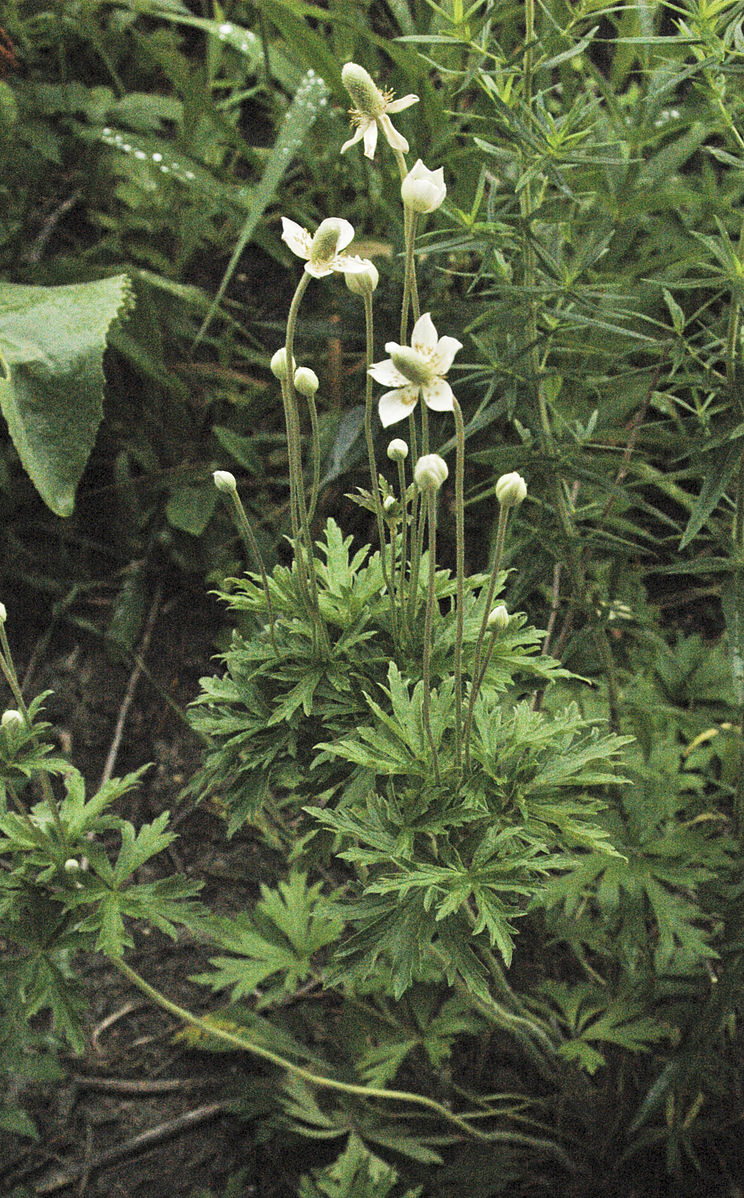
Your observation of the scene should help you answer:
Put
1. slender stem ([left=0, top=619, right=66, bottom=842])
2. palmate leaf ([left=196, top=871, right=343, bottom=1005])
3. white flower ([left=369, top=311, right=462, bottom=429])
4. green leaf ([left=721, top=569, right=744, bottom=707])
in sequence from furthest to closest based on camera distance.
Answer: palmate leaf ([left=196, top=871, right=343, bottom=1005])
green leaf ([left=721, top=569, right=744, bottom=707])
slender stem ([left=0, top=619, right=66, bottom=842])
white flower ([left=369, top=311, right=462, bottom=429])

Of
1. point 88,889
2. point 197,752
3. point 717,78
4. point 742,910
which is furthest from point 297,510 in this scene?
point 197,752

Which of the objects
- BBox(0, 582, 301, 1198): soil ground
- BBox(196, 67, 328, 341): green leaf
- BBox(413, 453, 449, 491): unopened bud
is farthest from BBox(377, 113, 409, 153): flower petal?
BBox(0, 582, 301, 1198): soil ground

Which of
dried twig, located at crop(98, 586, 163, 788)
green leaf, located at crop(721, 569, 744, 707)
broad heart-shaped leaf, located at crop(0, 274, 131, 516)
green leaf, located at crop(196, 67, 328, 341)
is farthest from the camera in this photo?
dried twig, located at crop(98, 586, 163, 788)

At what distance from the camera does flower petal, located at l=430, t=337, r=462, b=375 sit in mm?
607

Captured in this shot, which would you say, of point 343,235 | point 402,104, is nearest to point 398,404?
point 343,235

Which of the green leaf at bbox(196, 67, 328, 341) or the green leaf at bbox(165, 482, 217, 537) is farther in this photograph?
the green leaf at bbox(165, 482, 217, 537)

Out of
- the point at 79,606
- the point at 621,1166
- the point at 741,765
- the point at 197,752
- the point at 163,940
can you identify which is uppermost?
the point at 741,765

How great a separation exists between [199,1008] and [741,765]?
0.84 meters

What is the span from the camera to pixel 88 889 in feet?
2.96

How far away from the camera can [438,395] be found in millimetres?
621

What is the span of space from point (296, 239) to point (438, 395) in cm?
17

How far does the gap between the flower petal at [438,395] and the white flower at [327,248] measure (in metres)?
0.10

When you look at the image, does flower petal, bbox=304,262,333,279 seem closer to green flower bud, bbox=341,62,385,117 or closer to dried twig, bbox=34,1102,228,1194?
green flower bud, bbox=341,62,385,117

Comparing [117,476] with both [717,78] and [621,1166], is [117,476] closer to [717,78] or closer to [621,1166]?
[717,78]
